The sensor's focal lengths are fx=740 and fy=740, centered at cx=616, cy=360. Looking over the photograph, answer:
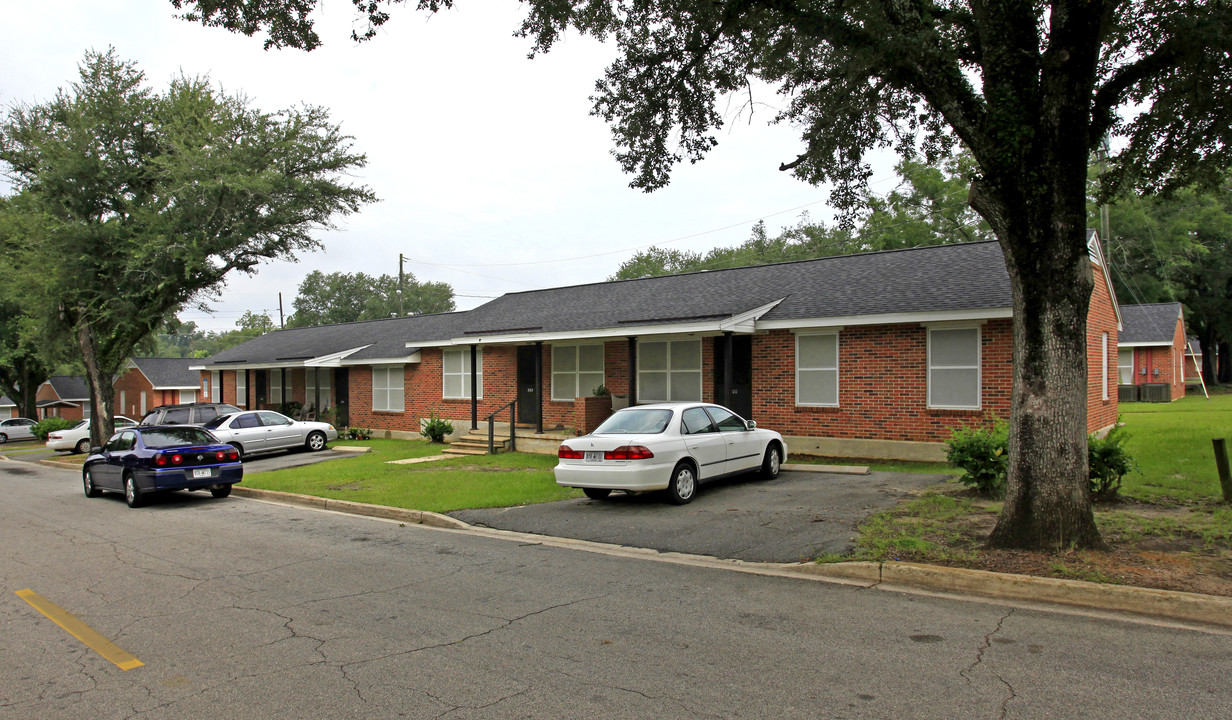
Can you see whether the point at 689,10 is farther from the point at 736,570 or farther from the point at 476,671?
the point at 476,671

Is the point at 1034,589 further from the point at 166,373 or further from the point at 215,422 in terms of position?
the point at 166,373

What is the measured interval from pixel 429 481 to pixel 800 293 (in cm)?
950

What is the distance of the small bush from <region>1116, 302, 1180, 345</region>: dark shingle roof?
31414mm

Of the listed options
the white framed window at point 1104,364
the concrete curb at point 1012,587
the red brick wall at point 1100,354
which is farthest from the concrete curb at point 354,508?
the white framed window at point 1104,364

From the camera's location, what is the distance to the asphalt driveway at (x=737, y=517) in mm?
8310

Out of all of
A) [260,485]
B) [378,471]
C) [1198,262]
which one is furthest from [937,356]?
[1198,262]

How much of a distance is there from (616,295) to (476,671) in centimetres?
1820

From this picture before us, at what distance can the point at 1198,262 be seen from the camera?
43.5 meters

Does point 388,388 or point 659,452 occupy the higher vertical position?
point 388,388

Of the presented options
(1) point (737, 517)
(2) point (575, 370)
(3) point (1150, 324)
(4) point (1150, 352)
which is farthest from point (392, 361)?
(3) point (1150, 324)

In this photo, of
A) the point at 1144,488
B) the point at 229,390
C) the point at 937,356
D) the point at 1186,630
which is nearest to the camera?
the point at 1186,630

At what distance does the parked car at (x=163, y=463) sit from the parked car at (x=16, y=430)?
37004 millimetres

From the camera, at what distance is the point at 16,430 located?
142 feet

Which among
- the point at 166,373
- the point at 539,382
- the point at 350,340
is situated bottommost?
the point at 539,382
